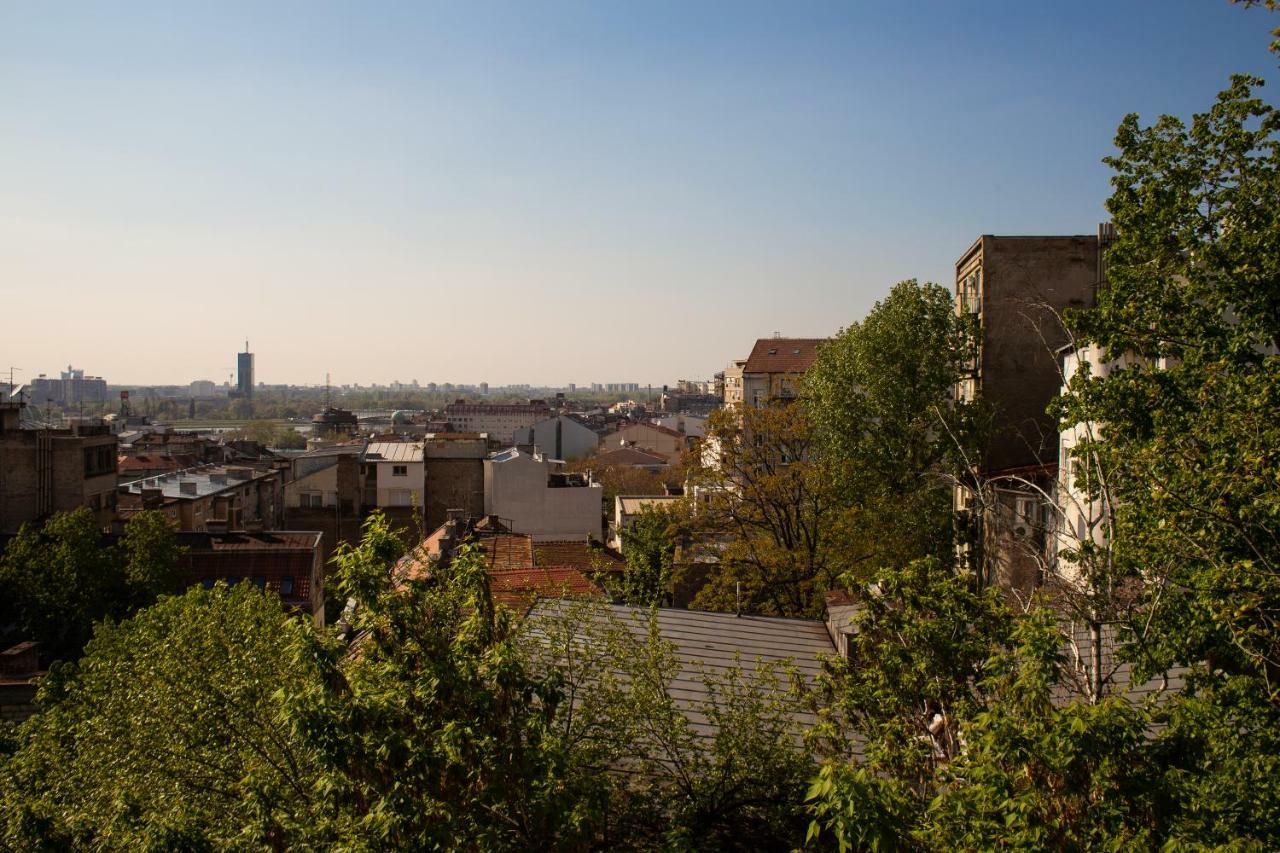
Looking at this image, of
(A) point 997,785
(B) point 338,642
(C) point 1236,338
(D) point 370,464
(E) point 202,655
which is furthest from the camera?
(D) point 370,464

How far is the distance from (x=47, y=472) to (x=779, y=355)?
48.9m

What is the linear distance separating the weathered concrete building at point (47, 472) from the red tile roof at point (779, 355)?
4420 centimetres

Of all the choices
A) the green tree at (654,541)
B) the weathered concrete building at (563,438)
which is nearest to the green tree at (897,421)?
the green tree at (654,541)

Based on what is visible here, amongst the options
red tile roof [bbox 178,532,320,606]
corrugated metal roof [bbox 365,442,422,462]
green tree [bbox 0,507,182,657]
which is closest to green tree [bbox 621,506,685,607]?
red tile roof [bbox 178,532,320,606]

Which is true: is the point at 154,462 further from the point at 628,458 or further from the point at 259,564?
the point at 259,564

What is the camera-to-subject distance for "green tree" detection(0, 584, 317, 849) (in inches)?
351

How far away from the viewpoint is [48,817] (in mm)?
10953

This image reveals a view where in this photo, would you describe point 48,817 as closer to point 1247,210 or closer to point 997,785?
point 997,785

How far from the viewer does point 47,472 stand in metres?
38.2

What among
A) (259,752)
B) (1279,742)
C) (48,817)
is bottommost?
(48,817)

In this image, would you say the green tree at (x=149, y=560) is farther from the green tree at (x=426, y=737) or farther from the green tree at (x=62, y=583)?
the green tree at (x=426, y=737)

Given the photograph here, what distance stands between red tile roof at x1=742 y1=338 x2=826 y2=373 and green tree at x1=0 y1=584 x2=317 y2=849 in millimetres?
60572

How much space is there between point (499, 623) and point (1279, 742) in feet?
23.2

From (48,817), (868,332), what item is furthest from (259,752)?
(868,332)
